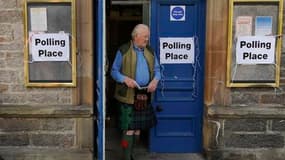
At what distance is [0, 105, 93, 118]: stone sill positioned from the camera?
540 centimetres

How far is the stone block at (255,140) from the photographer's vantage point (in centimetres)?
558

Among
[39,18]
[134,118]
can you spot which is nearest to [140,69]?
[134,118]

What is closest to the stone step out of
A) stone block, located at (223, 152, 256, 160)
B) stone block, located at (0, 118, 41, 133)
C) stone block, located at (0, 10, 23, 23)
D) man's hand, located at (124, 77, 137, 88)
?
stone block, located at (0, 118, 41, 133)

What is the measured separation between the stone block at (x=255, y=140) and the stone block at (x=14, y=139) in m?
2.38

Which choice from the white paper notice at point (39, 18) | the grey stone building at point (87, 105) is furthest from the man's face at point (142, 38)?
the white paper notice at point (39, 18)

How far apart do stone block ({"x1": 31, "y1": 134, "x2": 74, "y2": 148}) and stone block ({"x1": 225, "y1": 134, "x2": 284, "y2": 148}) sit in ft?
6.10

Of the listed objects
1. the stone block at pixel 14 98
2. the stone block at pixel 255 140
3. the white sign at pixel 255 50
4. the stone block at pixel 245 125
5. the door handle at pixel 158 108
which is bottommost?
the stone block at pixel 255 140

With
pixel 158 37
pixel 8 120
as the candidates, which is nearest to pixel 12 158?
pixel 8 120

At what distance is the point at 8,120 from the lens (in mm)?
5453

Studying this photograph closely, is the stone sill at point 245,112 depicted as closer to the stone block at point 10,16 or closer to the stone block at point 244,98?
the stone block at point 244,98

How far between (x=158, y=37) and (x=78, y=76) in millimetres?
1115

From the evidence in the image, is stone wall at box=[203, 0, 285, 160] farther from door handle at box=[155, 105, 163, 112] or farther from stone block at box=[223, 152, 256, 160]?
door handle at box=[155, 105, 163, 112]

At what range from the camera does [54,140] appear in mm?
5492

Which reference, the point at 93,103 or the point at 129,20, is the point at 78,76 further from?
the point at 129,20
